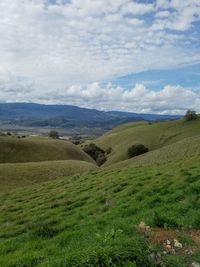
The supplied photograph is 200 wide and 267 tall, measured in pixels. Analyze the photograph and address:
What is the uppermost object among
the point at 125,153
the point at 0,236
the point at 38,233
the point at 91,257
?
the point at 91,257

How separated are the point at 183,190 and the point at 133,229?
26.1 ft

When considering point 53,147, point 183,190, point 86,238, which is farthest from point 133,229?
point 53,147

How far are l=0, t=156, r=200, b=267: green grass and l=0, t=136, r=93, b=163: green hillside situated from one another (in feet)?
220

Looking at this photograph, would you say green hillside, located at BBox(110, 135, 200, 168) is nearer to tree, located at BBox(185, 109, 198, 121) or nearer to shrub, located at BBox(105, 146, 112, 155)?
shrub, located at BBox(105, 146, 112, 155)

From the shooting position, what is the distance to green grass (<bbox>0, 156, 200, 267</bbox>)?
10961 mm

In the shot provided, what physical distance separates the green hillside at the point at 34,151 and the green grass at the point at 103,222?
2643 inches

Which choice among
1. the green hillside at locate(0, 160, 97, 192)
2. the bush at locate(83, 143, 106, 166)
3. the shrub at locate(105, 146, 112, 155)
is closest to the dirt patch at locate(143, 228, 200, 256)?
the green hillside at locate(0, 160, 97, 192)

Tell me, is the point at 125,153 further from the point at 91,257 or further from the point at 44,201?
the point at 91,257

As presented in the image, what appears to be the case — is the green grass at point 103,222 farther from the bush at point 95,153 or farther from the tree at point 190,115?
the tree at point 190,115

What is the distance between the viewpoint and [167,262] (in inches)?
433

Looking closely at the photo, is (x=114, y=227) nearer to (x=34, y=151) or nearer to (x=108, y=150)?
(x=34, y=151)

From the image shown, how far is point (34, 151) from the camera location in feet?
335

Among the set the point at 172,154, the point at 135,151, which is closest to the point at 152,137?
the point at 135,151

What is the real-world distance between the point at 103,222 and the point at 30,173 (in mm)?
48203
